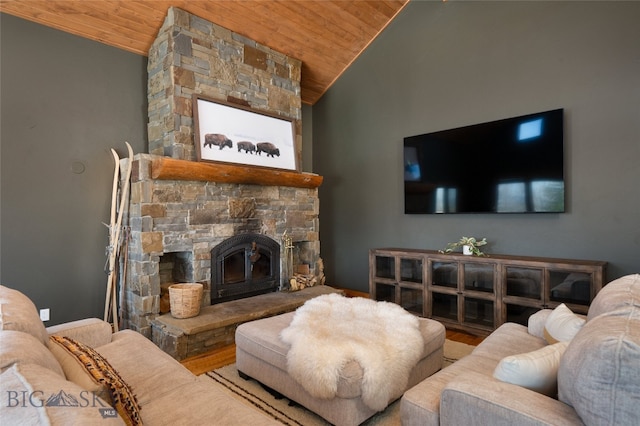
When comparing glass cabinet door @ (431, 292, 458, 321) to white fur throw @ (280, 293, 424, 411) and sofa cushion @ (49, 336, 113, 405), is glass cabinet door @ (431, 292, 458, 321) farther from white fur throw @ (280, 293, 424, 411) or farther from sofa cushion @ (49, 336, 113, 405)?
sofa cushion @ (49, 336, 113, 405)

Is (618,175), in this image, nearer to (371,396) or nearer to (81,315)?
(371,396)

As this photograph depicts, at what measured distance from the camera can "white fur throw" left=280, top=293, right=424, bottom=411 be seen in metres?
1.73

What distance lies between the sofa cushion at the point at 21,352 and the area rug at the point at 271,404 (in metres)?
1.33

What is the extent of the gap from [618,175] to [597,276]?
3.08 ft

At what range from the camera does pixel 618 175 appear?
2.98 m

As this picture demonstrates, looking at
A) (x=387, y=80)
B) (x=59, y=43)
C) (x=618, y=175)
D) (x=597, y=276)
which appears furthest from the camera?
(x=387, y=80)

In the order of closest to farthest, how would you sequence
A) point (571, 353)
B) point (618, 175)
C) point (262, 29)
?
1. point (571, 353)
2. point (618, 175)
3. point (262, 29)

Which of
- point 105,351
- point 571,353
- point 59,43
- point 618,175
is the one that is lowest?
point 105,351

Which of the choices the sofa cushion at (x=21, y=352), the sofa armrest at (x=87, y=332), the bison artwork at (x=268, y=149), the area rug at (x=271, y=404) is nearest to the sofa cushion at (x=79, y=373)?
the sofa cushion at (x=21, y=352)

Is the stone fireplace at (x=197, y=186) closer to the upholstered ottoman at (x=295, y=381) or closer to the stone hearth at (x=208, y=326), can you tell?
the stone hearth at (x=208, y=326)

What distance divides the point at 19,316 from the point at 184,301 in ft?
5.83

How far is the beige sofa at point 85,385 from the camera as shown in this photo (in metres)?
0.70

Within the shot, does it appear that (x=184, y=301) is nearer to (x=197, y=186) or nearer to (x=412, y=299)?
(x=197, y=186)

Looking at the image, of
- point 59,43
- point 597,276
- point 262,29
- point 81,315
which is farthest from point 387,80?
point 81,315
